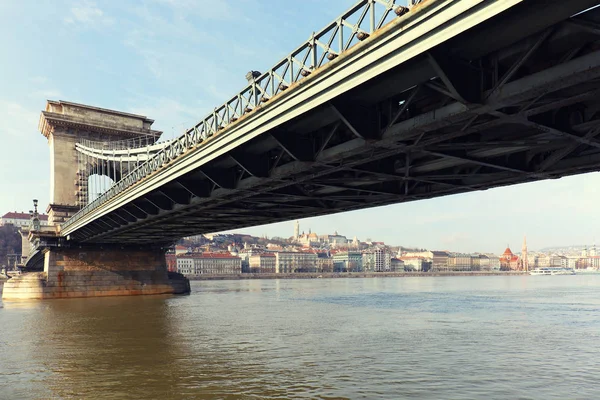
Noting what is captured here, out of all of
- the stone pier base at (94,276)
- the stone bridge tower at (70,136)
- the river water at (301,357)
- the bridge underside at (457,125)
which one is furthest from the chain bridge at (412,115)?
the stone bridge tower at (70,136)

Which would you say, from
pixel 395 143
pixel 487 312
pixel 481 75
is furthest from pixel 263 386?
pixel 487 312

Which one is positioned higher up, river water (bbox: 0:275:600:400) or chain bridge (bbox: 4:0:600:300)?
chain bridge (bbox: 4:0:600:300)

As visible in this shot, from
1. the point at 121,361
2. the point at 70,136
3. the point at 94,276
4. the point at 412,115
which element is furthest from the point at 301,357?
the point at 70,136

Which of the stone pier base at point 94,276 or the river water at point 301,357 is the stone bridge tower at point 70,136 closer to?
the stone pier base at point 94,276

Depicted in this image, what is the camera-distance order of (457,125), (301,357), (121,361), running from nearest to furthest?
(457,125)
(121,361)
(301,357)

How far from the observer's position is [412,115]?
13.3 m

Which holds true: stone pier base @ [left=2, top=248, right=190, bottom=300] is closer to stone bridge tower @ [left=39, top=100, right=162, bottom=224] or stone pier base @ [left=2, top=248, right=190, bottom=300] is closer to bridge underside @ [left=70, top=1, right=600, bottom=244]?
stone bridge tower @ [left=39, top=100, right=162, bottom=224]

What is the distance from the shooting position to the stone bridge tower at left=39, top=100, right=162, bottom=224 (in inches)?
2356

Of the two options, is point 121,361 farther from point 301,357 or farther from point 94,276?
point 94,276

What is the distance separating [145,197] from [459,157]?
21.3 metres

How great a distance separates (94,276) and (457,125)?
4834 centimetres

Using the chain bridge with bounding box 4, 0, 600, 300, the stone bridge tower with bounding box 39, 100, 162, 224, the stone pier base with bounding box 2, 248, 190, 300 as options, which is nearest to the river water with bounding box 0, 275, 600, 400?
the chain bridge with bounding box 4, 0, 600, 300

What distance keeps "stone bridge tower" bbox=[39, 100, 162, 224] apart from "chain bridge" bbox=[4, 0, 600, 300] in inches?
1374

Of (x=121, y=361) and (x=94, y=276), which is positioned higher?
(x=94, y=276)
